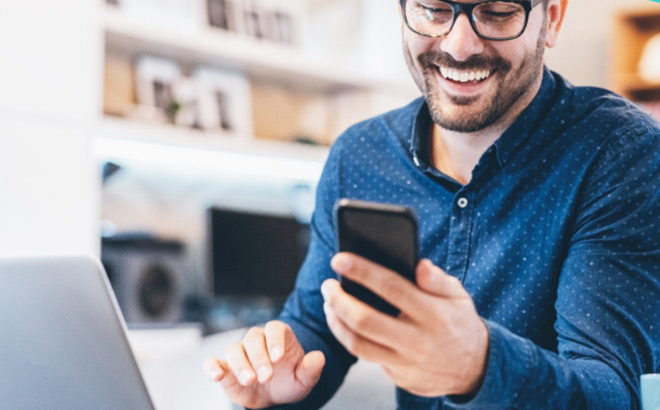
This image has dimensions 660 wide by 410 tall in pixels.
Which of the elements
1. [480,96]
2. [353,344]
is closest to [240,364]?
[353,344]

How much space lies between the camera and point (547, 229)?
1.11m

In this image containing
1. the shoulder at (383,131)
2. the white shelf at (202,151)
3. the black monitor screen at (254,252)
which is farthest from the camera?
the black monitor screen at (254,252)

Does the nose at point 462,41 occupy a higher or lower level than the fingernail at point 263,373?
higher

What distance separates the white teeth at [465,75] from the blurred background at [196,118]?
1.68 metres

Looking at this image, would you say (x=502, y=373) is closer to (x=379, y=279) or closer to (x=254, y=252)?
(x=379, y=279)

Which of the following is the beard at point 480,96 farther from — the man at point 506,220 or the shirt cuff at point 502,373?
the shirt cuff at point 502,373


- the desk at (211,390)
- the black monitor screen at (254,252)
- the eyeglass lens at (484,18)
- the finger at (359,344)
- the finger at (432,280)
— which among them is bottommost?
the black monitor screen at (254,252)

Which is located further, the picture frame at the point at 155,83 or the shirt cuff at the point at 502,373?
the picture frame at the point at 155,83

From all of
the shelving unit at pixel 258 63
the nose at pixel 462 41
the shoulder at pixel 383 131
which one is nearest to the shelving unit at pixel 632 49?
the shelving unit at pixel 258 63

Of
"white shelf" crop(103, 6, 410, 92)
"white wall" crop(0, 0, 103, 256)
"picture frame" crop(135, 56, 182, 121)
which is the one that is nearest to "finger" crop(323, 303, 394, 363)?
"white wall" crop(0, 0, 103, 256)

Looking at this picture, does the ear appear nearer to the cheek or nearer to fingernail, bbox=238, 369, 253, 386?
the cheek

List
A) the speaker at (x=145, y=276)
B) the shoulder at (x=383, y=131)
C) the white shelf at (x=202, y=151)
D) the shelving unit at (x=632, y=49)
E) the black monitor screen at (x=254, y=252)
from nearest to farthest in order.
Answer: the shoulder at (x=383, y=131)
the white shelf at (x=202, y=151)
the speaker at (x=145, y=276)
the black monitor screen at (x=254, y=252)
the shelving unit at (x=632, y=49)

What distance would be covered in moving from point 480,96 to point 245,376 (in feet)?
1.83

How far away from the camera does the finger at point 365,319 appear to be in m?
0.59
